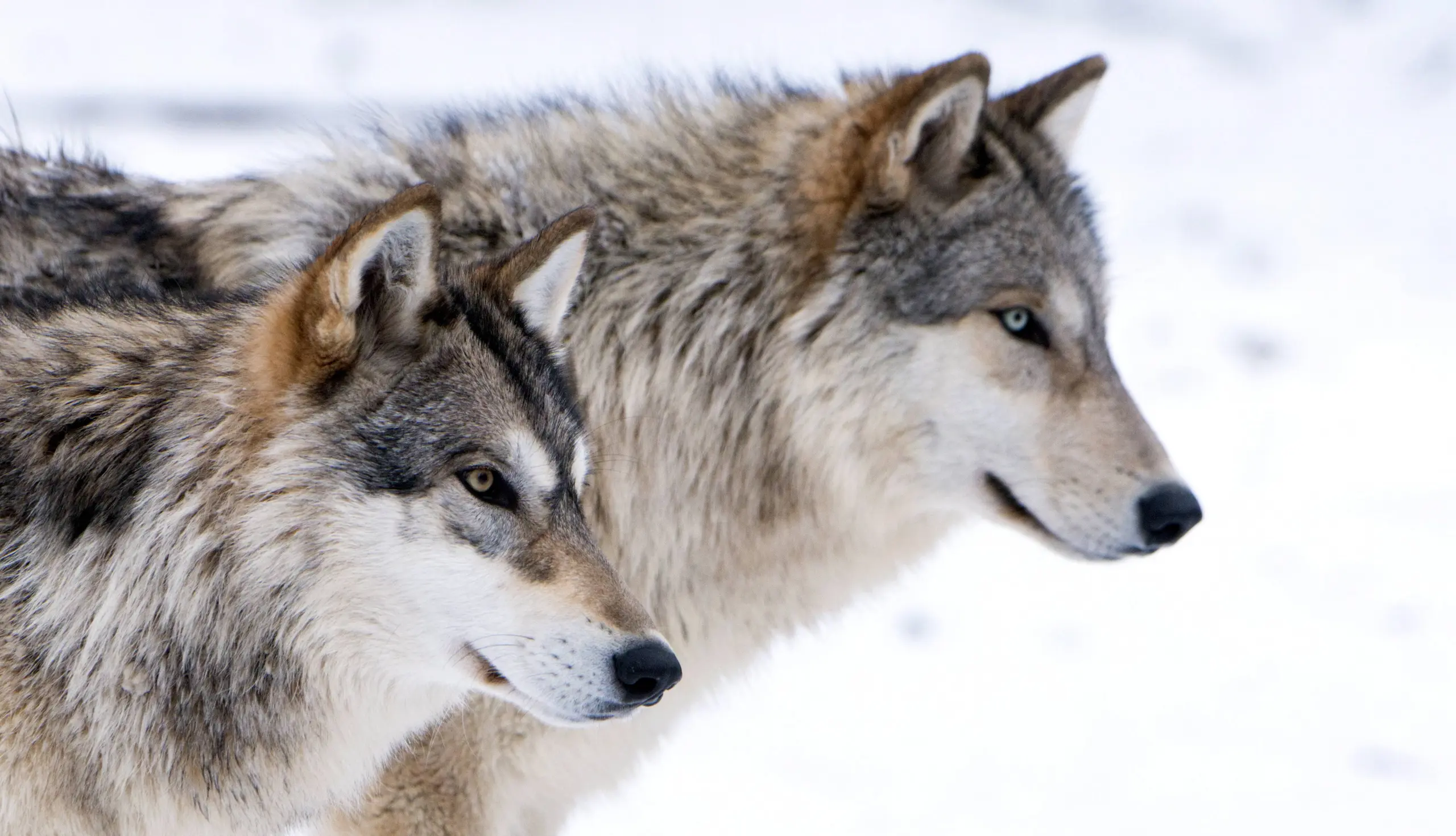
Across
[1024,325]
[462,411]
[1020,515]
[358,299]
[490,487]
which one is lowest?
[1020,515]

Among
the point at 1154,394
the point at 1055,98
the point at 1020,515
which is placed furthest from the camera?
the point at 1154,394

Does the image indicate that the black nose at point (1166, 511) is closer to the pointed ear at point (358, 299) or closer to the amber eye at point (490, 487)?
the amber eye at point (490, 487)

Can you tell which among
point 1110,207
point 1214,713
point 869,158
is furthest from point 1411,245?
point 869,158

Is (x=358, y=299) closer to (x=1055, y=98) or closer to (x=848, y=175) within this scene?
(x=848, y=175)

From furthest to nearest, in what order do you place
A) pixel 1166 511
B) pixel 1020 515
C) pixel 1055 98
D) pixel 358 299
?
pixel 1055 98 < pixel 1020 515 < pixel 1166 511 < pixel 358 299

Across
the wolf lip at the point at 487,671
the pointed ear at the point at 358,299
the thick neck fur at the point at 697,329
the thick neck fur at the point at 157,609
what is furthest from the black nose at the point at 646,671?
the thick neck fur at the point at 697,329

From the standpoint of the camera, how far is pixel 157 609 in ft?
9.35

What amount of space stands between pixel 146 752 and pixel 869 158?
2196mm

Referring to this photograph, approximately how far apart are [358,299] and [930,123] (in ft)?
5.46

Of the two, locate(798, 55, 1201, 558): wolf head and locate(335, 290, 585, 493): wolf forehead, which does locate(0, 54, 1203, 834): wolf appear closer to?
locate(798, 55, 1201, 558): wolf head

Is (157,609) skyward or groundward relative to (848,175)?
groundward

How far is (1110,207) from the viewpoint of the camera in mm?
10352

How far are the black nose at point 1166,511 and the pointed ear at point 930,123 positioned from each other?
0.94 metres

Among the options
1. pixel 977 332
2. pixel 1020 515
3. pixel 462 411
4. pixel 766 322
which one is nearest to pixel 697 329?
pixel 766 322
